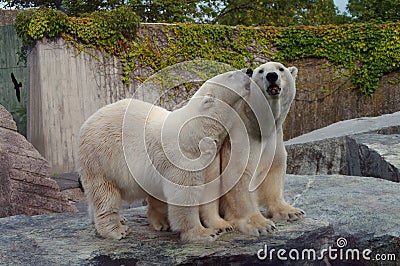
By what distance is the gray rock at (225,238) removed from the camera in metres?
2.39

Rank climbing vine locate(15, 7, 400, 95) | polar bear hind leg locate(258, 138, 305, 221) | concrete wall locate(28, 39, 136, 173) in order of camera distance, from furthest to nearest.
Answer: climbing vine locate(15, 7, 400, 95) → concrete wall locate(28, 39, 136, 173) → polar bear hind leg locate(258, 138, 305, 221)

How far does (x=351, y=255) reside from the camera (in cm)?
297

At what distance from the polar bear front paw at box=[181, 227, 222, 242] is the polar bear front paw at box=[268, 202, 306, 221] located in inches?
18.6

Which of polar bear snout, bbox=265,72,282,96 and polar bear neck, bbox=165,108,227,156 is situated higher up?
polar bear snout, bbox=265,72,282,96

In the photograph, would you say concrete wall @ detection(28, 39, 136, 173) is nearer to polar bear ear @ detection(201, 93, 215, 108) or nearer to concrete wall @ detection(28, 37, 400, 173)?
concrete wall @ detection(28, 37, 400, 173)

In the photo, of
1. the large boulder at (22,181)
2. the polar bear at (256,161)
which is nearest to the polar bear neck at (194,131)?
the polar bear at (256,161)

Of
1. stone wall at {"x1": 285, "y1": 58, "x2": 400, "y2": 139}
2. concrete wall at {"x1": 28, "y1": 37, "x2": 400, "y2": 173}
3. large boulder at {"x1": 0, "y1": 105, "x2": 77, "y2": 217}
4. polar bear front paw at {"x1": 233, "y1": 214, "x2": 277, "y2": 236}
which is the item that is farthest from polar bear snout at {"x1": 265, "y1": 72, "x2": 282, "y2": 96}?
stone wall at {"x1": 285, "y1": 58, "x2": 400, "y2": 139}

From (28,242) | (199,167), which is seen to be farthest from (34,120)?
(199,167)

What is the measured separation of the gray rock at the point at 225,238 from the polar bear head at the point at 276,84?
0.64 meters

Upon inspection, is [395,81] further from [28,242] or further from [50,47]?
[28,242]

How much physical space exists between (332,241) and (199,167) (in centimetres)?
89

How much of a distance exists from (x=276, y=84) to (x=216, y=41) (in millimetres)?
6679

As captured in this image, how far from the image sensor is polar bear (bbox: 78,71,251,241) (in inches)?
96.2

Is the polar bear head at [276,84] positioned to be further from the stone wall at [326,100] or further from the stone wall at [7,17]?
the stone wall at [7,17]
